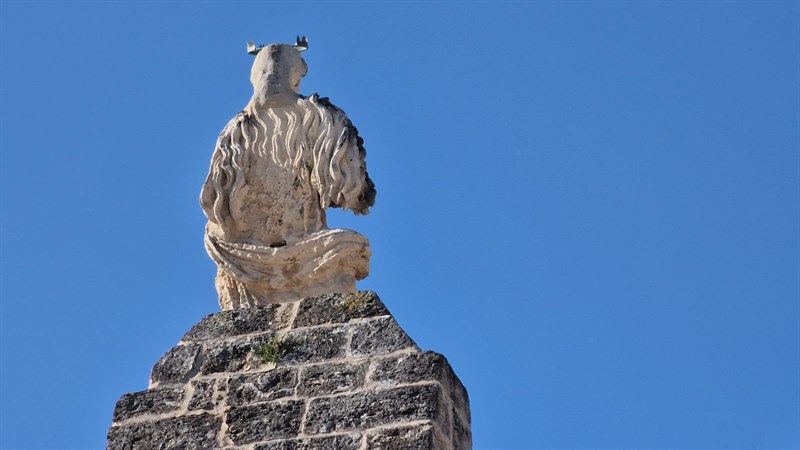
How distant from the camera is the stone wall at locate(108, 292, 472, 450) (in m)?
7.89

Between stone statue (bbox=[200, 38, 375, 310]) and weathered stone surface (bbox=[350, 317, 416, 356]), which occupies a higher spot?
stone statue (bbox=[200, 38, 375, 310])

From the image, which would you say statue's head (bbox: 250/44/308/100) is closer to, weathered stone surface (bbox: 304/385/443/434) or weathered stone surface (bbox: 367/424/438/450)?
weathered stone surface (bbox: 304/385/443/434)

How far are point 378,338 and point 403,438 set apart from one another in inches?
27.0

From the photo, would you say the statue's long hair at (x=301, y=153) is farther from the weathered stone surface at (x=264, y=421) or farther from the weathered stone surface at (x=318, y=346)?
the weathered stone surface at (x=264, y=421)

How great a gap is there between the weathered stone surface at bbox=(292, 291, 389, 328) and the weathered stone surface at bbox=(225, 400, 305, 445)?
21.4 inches

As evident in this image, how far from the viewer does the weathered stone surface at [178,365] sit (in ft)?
27.8

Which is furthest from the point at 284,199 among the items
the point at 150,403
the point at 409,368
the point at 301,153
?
the point at 409,368

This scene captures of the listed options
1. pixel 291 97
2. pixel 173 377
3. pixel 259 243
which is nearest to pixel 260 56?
pixel 291 97

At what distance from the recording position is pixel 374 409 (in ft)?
26.0

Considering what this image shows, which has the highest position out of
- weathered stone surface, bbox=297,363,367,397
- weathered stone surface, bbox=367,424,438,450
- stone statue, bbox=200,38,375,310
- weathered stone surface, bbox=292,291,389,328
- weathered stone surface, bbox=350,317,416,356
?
stone statue, bbox=200,38,375,310

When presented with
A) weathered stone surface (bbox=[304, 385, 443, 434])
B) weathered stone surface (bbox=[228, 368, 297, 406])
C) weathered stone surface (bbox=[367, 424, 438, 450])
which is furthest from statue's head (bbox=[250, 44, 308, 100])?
weathered stone surface (bbox=[367, 424, 438, 450])

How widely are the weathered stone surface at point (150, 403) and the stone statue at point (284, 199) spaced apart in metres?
0.71

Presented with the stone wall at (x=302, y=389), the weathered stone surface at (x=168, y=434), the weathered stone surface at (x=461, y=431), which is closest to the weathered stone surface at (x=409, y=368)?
the stone wall at (x=302, y=389)

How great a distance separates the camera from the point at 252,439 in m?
8.03
